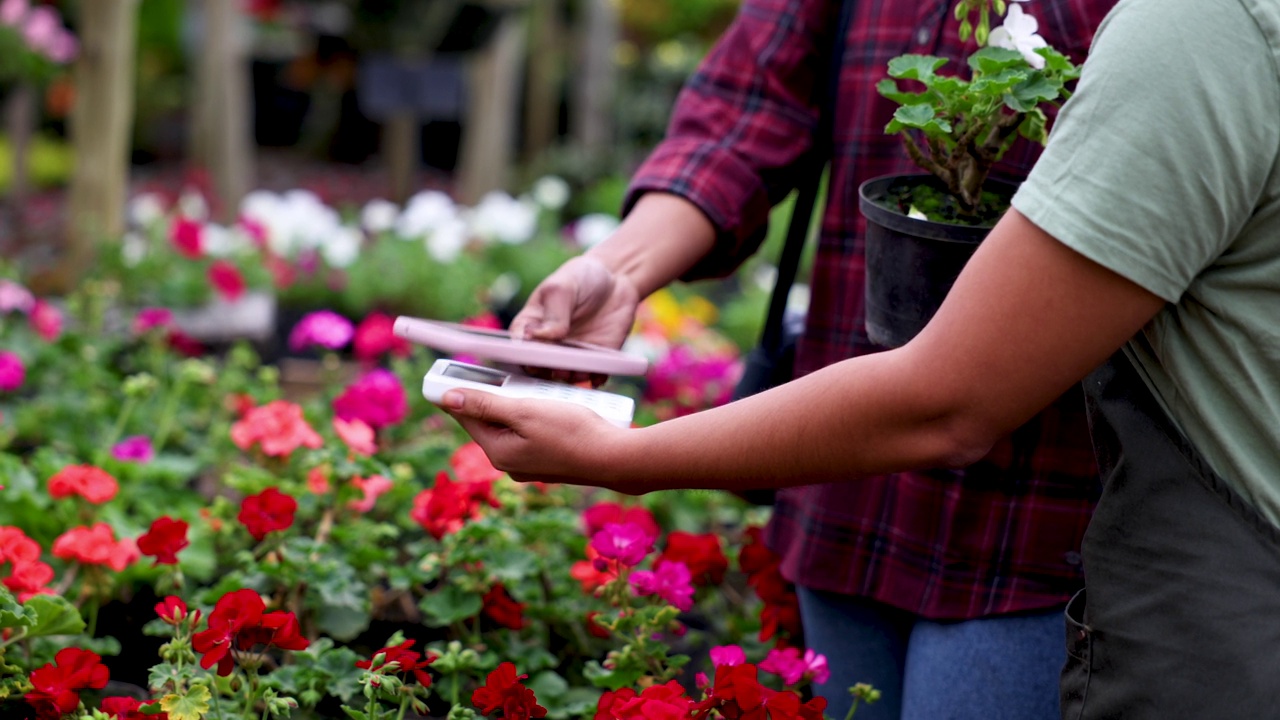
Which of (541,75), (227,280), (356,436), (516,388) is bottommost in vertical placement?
(541,75)

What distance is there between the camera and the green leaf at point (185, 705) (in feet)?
4.39

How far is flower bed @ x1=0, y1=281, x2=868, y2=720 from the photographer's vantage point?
1393 millimetres

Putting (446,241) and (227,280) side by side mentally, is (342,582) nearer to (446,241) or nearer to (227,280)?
(227,280)

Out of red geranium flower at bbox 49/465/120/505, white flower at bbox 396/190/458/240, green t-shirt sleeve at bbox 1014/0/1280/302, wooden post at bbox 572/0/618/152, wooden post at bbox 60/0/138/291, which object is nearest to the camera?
green t-shirt sleeve at bbox 1014/0/1280/302

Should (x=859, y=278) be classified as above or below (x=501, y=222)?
above

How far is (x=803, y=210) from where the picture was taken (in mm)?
1758

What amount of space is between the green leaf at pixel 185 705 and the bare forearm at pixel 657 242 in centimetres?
73

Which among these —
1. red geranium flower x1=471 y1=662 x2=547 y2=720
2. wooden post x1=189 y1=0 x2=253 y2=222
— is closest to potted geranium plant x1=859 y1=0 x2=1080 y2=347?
red geranium flower x1=471 y1=662 x2=547 y2=720

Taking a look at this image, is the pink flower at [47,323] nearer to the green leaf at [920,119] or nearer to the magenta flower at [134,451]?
the magenta flower at [134,451]

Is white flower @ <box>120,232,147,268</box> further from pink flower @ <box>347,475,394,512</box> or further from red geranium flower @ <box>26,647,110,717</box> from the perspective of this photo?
red geranium flower @ <box>26,647,110,717</box>

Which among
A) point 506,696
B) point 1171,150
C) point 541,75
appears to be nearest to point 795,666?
point 506,696

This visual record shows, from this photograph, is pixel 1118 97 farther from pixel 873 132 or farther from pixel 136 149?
pixel 136 149

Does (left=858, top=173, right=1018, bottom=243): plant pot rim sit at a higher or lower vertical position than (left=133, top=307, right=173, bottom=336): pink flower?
higher

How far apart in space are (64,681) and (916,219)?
3.41 feet
